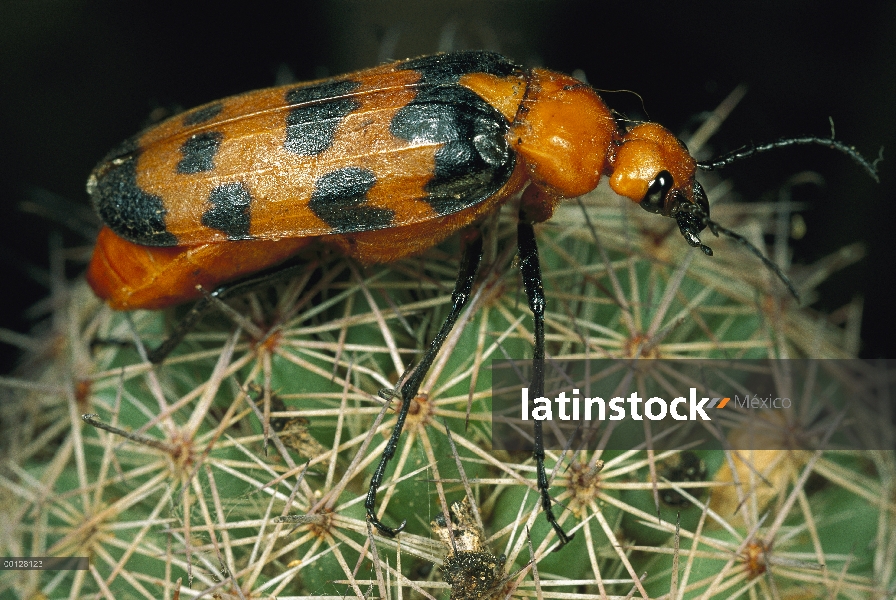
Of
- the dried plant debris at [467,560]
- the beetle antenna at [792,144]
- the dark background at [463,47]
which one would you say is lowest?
the dried plant debris at [467,560]

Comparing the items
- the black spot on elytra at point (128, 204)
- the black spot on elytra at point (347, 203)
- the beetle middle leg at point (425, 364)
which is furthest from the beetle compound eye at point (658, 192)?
the black spot on elytra at point (128, 204)

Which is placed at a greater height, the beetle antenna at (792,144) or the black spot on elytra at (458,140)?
the beetle antenna at (792,144)

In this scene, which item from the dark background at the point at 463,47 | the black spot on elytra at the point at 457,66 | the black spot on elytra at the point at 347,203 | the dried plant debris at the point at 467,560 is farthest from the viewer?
the dark background at the point at 463,47

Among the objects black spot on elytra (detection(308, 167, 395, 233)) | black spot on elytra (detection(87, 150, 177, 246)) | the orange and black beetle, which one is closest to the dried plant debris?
the orange and black beetle

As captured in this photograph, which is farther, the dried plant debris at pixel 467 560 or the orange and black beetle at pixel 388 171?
the orange and black beetle at pixel 388 171

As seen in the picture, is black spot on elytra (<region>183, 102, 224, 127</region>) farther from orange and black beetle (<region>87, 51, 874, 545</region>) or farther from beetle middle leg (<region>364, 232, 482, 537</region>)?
beetle middle leg (<region>364, 232, 482, 537</region>)

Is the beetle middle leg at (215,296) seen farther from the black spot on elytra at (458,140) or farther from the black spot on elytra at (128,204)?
the black spot on elytra at (458,140)

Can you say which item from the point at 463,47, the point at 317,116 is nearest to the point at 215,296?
the point at 317,116
